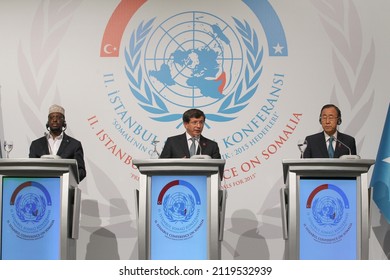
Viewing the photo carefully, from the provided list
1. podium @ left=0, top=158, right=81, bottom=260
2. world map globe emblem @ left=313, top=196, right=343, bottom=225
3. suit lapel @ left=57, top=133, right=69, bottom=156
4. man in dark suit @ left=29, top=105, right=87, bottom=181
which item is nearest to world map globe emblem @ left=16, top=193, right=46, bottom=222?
podium @ left=0, top=158, right=81, bottom=260

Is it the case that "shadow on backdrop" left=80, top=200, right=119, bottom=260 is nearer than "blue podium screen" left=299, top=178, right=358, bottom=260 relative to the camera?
No

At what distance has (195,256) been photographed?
5117 millimetres

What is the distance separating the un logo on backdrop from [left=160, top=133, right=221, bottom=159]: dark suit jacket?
48.7 inches

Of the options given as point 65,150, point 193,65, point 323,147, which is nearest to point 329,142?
point 323,147

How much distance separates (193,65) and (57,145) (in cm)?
171

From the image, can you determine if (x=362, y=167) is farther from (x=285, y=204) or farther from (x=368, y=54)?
(x=368, y=54)

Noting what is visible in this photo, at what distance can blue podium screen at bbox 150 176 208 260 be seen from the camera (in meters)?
5.12

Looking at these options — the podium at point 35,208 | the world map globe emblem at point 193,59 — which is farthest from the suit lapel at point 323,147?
the podium at point 35,208

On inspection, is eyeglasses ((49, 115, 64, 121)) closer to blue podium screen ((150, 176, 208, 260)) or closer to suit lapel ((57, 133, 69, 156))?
suit lapel ((57, 133, 69, 156))

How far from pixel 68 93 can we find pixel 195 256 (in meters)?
3.01

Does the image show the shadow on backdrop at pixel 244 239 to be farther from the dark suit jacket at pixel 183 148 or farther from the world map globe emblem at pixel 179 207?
the world map globe emblem at pixel 179 207

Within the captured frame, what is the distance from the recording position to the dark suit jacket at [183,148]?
6064mm

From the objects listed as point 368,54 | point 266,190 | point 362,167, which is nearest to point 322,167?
point 362,167

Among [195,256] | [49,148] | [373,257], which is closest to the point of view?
[195,256]
